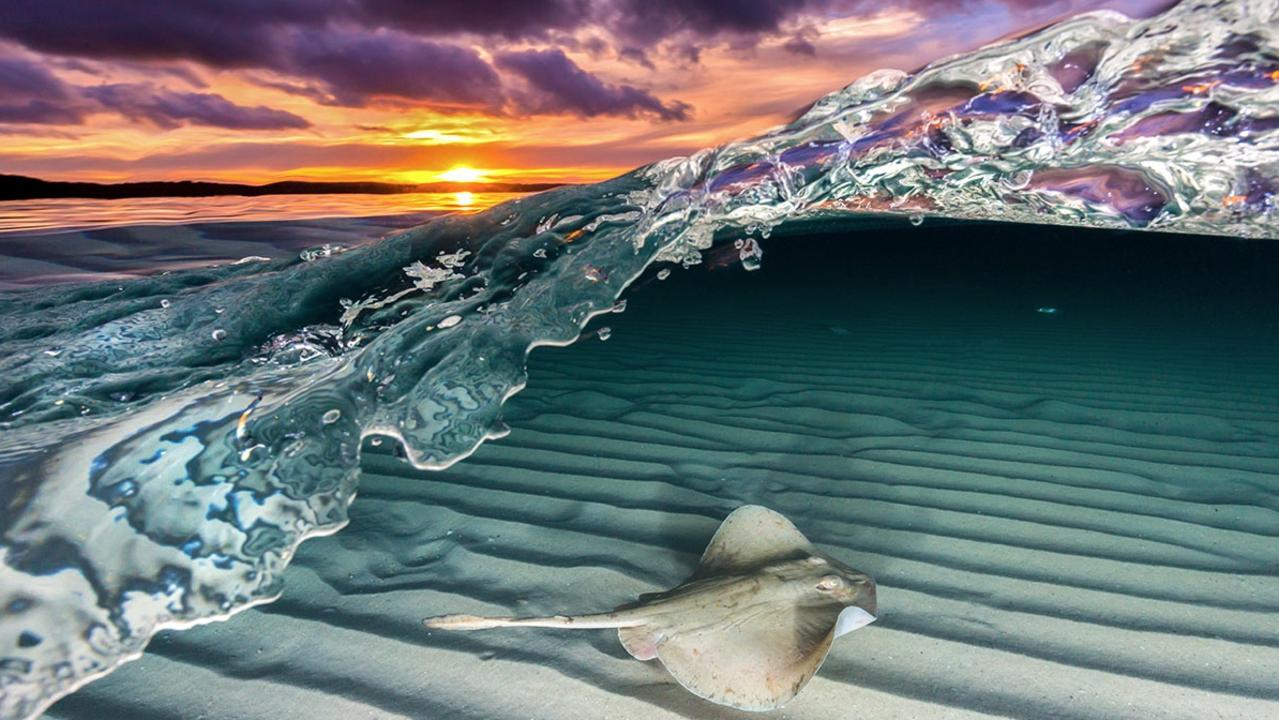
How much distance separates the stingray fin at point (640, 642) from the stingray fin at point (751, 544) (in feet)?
1.20

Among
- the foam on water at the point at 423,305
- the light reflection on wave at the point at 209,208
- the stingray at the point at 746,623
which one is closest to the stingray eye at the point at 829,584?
the stingray at the point at 746,623

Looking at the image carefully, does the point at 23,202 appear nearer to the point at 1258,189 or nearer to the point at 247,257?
the point at 247,257

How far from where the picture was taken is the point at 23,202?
9953 millimetres

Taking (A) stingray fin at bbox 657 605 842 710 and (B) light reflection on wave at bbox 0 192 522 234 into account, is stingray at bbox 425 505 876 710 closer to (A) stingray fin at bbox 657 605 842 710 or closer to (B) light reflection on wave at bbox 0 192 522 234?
(A) stingray fin at bbox 657 605 842 710

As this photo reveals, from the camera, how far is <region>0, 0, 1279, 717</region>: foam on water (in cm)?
221

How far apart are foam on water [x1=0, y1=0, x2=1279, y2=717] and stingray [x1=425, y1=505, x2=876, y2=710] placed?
40.1 inches

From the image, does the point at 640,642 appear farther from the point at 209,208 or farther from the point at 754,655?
the point at 209,208

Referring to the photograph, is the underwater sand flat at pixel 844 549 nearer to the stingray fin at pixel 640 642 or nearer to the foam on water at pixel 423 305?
the stingray fin at pixel 640 642

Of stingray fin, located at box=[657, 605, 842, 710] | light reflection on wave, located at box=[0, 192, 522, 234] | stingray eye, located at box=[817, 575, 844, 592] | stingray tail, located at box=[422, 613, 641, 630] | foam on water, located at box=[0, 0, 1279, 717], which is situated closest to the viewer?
stingray fin, located at box=[657, 605, 842, 710]

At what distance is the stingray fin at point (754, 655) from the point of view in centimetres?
173

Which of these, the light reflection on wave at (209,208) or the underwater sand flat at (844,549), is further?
the light reflection on wave at (209,208)

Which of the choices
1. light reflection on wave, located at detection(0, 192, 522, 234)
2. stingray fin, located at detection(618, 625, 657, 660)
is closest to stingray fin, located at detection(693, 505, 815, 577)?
stingray fin, located at detection(618, 625, 657, 660)

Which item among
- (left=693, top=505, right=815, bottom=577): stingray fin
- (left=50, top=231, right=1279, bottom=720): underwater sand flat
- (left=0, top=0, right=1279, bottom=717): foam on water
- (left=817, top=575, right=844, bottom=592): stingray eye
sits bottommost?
(left=50, top=231, right=1279, bottom=720): underwater sand flat

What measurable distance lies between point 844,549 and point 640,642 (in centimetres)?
117
